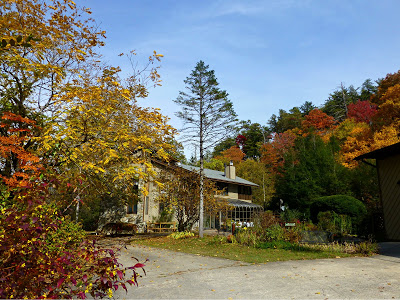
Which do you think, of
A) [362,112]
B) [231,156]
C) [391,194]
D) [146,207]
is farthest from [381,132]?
[231,156]

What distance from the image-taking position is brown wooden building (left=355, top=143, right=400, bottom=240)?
580 inches

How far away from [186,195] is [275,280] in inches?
526

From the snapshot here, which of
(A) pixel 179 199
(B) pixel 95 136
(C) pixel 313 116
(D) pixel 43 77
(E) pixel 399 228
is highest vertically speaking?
(C) pixel 313 116

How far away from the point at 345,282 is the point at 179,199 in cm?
1406

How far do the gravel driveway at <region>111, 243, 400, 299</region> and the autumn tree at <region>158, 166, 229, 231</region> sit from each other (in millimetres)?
10087

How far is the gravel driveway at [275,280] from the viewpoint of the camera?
572cm

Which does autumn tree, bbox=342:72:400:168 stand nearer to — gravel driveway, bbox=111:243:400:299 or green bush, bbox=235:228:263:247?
green bush, bbox=235:228:263:247

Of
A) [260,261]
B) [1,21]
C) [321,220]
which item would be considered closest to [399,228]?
[321,220]

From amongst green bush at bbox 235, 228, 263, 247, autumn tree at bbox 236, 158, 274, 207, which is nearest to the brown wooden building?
green bush at bbox 235, 228, 263, 247

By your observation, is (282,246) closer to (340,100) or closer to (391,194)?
(391,194)

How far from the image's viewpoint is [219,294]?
582 centimetres

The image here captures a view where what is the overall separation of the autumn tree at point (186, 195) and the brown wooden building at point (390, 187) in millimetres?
9525

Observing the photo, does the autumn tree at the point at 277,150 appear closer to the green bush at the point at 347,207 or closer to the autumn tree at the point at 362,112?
the autumn tree at the point at 362,112

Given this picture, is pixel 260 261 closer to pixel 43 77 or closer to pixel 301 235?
pixel 301 235
